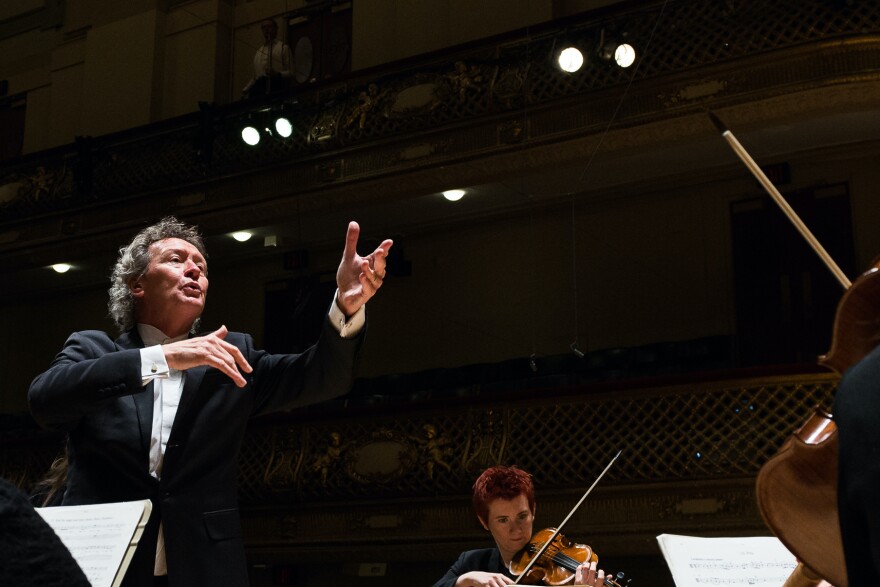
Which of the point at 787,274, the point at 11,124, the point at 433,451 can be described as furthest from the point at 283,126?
the point at 11,124

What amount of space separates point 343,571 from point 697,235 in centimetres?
458

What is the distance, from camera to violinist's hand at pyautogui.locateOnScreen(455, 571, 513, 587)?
12.8ft

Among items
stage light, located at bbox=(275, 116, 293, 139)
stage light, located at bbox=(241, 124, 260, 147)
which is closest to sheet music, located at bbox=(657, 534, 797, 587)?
stage light, located at bbox=(275, 116, 293, 139)

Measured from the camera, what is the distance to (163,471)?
2.36m

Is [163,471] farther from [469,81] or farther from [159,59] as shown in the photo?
[159,59]

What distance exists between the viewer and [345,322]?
2518 mm

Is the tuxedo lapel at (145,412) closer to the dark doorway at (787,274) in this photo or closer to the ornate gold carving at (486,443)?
the ornate gold carving at (486,443)

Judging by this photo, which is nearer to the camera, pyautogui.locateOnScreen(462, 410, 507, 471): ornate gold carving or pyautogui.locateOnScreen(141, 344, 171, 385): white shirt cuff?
pyautogui.locateOnScreen(141, 344, 171, 385): white shirt cuff

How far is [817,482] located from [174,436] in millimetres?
1549

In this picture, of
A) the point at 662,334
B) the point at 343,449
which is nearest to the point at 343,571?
the point at 343,449

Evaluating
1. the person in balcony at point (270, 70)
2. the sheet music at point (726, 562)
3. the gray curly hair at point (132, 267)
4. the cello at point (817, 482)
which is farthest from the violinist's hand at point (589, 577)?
the person in balcony at point (270, 70)

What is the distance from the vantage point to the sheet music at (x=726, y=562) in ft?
7.72

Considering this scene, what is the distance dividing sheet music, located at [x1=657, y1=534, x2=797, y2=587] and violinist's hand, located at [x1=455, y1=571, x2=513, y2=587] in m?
1.56

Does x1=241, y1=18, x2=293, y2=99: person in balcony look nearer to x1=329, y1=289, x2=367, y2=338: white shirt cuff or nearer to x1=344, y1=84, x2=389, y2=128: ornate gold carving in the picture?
x1=344, y1=84, x2=389, y2=128: ornate gold carving
